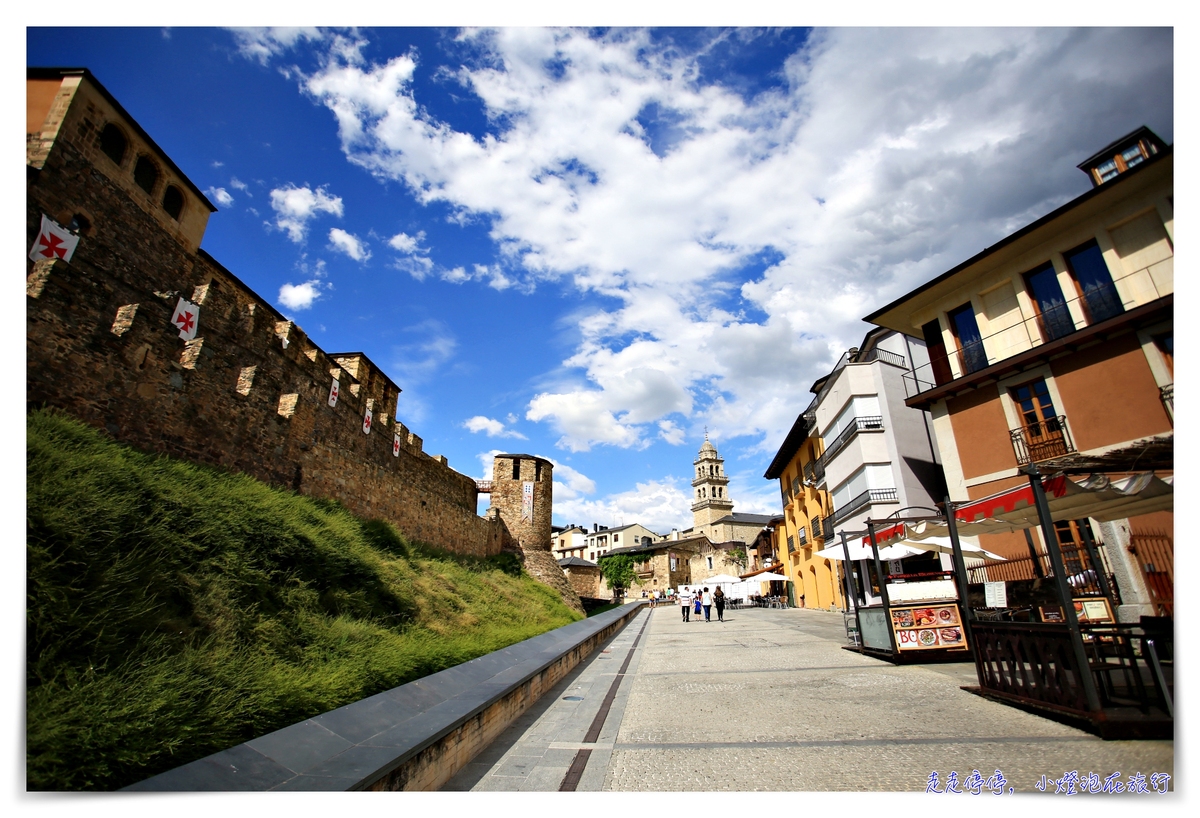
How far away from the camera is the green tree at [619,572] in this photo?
205ft

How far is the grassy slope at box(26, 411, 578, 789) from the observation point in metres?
2.66

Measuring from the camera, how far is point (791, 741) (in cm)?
366

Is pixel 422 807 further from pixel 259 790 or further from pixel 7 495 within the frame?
pixel 7 495

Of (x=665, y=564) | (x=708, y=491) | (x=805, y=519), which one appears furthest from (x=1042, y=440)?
(x=708, y=491)

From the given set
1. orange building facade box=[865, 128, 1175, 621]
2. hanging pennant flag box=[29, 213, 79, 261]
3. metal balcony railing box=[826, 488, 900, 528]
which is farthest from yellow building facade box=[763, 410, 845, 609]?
hanging pennant flag box=[29, 213, 79, 261]

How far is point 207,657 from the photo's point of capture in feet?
12.4

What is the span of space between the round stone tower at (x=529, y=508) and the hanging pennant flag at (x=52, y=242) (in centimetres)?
2125

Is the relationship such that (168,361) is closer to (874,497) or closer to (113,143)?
(113,143)

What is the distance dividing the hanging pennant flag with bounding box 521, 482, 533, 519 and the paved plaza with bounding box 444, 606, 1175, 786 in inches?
845

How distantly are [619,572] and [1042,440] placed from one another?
5645 centimetres

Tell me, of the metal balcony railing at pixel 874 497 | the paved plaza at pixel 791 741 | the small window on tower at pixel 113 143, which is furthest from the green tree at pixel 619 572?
the small window on tower at pixel 113 143

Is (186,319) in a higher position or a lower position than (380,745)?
higher

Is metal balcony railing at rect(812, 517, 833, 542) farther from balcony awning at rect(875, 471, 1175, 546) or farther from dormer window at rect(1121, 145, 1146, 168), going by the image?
dormer window at rect(1121, 145, 1146, 168)

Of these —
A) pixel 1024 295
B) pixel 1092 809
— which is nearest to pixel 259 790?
pixel 1092 809
